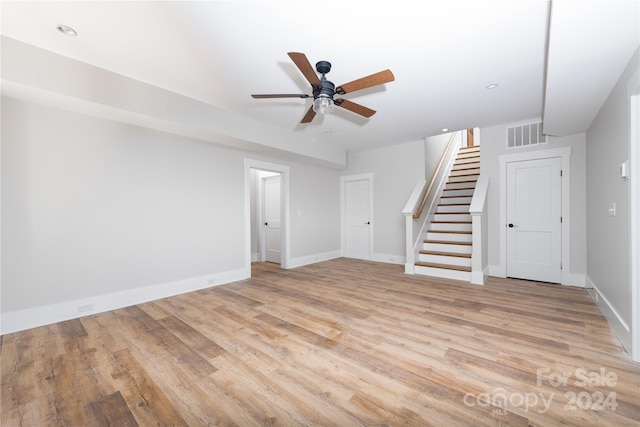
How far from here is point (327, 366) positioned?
1995mm

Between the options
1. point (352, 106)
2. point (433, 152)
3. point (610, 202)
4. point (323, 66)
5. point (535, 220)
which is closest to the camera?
point (323, 66)

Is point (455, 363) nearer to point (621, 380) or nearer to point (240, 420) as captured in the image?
point (621, 380)

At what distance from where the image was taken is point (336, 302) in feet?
11.2

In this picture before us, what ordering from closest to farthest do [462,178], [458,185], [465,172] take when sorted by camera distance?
[458,185] → [462,178] → [465,172]

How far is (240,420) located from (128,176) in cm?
329

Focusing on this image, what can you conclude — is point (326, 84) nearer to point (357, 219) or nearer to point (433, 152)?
point (433, 152)

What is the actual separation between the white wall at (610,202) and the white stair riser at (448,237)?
165cm

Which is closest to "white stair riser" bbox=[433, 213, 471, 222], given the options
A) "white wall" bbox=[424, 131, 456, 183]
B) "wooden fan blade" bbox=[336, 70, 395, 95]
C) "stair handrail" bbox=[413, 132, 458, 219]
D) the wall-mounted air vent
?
"stair handrail" bbox=[413, 132, 458, 219]

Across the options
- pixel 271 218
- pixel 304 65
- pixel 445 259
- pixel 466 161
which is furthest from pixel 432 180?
pixel 304 65

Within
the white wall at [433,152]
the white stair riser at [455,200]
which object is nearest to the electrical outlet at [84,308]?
the white wall at [433,152]

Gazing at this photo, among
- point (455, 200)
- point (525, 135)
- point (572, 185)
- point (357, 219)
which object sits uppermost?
point (525, 135)

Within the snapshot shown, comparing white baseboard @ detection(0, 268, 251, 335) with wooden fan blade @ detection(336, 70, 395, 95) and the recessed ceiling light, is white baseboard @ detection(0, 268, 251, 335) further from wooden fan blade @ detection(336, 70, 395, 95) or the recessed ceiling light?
wooden fan blade @ detection(336, 70, 395, 95)

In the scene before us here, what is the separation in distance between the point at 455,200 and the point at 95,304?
21.7 feet

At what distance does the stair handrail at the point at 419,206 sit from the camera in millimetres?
4879
